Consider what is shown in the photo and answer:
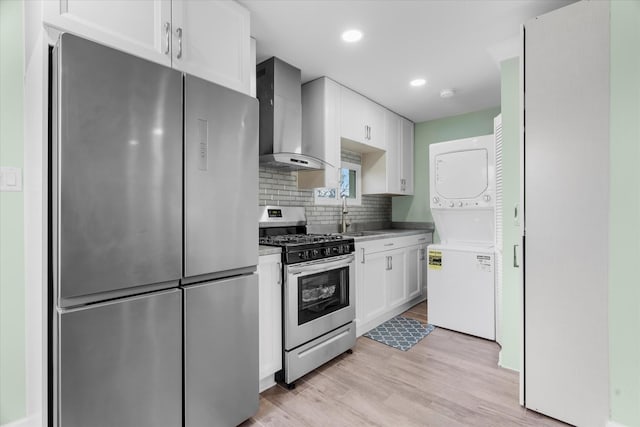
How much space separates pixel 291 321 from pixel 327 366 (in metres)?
0.60

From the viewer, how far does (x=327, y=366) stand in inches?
98.3

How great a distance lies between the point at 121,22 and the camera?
142 cm

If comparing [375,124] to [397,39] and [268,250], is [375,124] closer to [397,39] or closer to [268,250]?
[397,39]

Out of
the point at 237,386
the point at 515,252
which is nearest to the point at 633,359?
the point at 515,252

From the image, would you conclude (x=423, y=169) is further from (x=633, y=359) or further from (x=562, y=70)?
(x=633, y=359)

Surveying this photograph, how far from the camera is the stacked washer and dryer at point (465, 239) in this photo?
9.95ft

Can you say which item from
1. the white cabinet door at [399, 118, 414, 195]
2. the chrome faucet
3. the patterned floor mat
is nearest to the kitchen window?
the chrome faucet

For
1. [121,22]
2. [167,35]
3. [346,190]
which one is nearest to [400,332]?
[346,190]

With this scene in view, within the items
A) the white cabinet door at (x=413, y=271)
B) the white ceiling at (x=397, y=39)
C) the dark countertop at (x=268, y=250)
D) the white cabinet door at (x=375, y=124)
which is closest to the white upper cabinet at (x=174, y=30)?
the white ceiling at (x=397, y=39)

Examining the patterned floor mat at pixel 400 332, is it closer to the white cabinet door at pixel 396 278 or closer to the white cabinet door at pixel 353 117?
the white cabinet door at pixel 396 278
